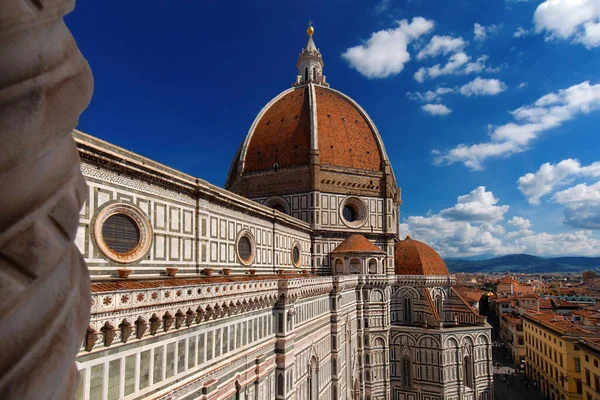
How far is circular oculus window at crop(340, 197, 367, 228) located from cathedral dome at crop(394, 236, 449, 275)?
727 cm

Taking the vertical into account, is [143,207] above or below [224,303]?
above

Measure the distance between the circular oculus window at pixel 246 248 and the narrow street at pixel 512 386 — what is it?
35522 millimetres

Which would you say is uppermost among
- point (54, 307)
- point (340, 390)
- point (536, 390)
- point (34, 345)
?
point (54, 307)

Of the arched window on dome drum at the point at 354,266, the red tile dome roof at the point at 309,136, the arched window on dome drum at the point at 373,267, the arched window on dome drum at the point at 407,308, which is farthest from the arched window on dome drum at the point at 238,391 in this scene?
the arched window on dome drum at the point at 407,308

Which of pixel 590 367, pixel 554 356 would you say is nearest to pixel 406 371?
pixel 590 367

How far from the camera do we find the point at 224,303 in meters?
14.7

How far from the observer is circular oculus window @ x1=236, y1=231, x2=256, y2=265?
906 inches

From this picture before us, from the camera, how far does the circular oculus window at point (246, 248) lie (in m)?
23.0

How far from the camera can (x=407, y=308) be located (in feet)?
135

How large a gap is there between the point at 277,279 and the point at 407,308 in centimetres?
2546

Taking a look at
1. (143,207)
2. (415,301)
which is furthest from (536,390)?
(143,207)

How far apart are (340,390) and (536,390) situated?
3062 centimetres

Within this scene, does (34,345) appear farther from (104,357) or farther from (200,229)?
(200,229)

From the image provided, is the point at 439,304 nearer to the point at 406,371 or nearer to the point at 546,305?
the point at 406,371
